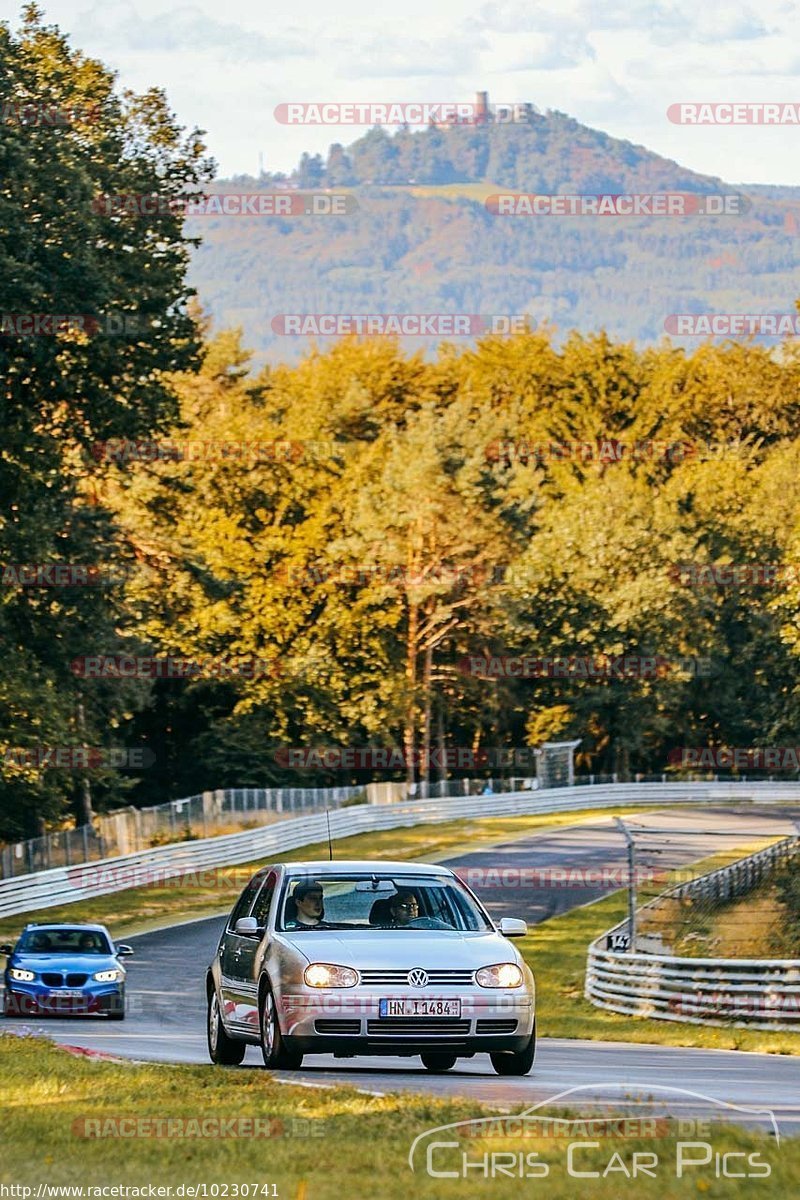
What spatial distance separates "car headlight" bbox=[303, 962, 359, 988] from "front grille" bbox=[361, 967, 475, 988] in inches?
3.3

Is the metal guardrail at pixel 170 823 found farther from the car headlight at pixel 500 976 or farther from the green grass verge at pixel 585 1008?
the car headlight at pixel 500 976

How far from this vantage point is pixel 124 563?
4538 centimetres

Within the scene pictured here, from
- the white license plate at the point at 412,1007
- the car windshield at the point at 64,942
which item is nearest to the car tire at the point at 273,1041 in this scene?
the white license plate at the point at 412,1007

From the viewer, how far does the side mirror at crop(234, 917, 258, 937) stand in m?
15.0

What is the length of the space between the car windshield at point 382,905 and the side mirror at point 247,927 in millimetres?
235

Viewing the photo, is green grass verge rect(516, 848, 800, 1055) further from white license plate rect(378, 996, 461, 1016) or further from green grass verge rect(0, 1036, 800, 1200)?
green grass verge rect(0, 1036, 800, 1200)

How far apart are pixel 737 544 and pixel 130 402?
53.4 metres

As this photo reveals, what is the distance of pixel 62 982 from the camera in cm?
2570

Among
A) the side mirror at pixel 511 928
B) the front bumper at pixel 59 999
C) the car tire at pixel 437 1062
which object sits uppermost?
the side mirror at pixel 511 928

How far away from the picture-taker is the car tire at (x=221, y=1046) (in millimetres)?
15742

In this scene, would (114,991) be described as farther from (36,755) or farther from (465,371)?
(465,371)

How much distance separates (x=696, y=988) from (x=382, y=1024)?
15480 millimetres

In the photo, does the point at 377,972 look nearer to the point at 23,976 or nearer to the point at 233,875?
the point at 23,976

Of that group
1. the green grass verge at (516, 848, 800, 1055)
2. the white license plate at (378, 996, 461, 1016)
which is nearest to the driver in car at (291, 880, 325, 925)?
the white license plate at (378, 996, 461, 1016)
